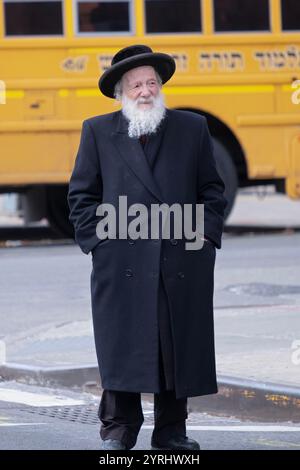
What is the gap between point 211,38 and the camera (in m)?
16.1

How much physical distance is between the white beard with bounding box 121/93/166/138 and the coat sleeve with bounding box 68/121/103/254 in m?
0.18

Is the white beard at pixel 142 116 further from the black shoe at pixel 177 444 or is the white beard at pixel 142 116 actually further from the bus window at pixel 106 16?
the bus window at pixel 106 16

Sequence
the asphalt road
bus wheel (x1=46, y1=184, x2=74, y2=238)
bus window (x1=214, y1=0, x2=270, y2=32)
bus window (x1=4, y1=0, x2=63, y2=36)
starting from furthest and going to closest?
Answer: bus wheel (x1=46, y1=184, x2=74, y2=238) < bus window (x1=214, y1=0, x2=270, y2=32) < bus window (x1=4, y1=0, x2=63, y2=36) < the asphalt road

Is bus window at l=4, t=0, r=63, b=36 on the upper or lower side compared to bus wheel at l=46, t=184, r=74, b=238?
upper

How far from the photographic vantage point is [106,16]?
16.1 meters

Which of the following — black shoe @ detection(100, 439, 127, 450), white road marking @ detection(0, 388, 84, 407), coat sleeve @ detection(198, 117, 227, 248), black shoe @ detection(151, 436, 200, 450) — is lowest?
white road marking @ detection(0, 388, 84, 407)

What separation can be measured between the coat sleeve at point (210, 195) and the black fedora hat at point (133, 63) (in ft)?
1.13

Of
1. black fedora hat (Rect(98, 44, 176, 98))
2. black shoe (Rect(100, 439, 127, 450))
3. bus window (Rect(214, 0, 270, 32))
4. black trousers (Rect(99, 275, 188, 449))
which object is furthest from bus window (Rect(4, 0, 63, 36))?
black shoe (Rect(100, 439, 127, 450))

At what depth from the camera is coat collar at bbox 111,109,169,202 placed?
239 inches

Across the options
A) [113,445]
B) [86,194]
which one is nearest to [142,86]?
[86,194]

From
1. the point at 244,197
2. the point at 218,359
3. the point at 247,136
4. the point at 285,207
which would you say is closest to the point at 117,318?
the point at 218,359

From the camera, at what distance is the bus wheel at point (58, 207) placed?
55.3 feet

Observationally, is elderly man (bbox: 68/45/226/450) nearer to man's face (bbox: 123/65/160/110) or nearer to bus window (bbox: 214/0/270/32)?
man's face (bbox: 123/65/160/110)

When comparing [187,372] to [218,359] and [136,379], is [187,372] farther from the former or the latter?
[218,359]
